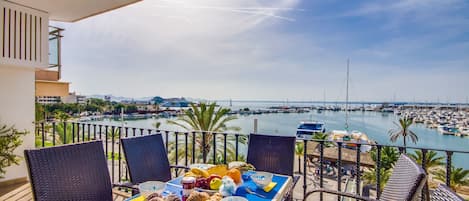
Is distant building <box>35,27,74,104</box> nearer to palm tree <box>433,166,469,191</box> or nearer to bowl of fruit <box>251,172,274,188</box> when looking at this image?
bowl of fruit <box>251,172,274,188</box>

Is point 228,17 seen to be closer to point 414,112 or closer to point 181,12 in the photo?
point 181,12

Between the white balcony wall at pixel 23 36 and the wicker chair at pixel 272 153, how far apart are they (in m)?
3.58

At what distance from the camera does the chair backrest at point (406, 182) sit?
1.07 meters

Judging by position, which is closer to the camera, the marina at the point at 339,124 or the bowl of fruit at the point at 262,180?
the bowl of fruit at the point at 262,180

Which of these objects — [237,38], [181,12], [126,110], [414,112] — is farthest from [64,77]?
[414,112]

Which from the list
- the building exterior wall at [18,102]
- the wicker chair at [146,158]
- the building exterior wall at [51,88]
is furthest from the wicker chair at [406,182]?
the building exterior wall at [51,88]

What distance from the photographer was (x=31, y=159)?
1377 millimetres

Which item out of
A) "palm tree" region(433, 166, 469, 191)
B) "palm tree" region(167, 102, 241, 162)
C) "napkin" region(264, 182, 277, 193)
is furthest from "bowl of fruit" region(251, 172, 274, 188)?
"palm tree" region(433, 166, 469, 191)

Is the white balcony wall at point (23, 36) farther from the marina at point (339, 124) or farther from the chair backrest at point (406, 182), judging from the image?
the chair backrest at point (406, 182)

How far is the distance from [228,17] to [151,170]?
692 centimetres

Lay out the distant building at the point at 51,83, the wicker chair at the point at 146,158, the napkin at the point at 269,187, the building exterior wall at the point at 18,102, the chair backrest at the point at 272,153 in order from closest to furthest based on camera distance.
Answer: the napkin at the point at 269,187
the wicker chair at the point at 146,158
the chair backrest at the point at 272,153
the building exterior wall at the point at 18,102
the distant building at the point at 51,83

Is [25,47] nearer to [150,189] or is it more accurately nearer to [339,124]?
[150,189]

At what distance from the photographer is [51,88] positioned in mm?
6551

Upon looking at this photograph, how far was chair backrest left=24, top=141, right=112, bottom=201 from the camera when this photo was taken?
138 centimetres
